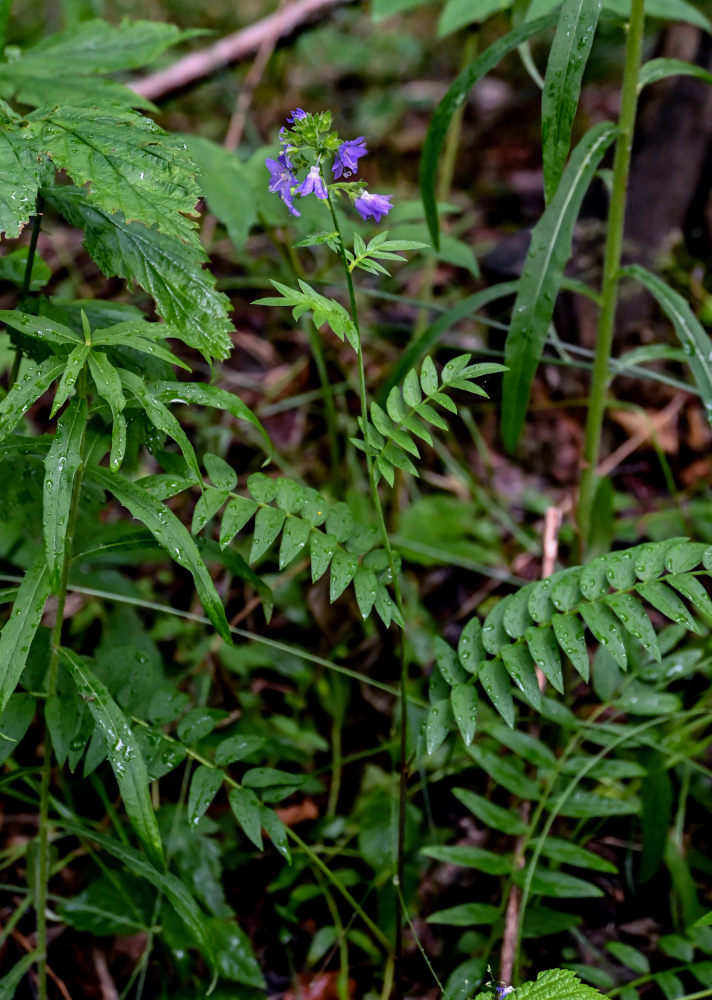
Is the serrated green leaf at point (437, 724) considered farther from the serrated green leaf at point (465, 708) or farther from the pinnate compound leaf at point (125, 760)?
the pinnate compound leaf at point (125, 760)

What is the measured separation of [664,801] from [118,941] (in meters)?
1.13

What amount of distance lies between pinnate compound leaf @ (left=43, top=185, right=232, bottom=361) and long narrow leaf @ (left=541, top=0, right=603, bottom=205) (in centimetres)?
61

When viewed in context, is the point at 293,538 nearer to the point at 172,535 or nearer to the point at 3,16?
the point at 172,535

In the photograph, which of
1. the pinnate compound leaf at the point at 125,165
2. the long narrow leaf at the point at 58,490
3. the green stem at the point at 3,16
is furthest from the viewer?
the green stem at the point at 3,16

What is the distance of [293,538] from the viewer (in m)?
1.22

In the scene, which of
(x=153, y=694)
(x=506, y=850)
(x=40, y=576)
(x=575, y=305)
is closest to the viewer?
(x=40, y=576)

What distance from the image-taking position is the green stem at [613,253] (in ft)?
4.98

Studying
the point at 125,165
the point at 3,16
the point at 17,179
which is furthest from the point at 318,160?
the point at 3,16

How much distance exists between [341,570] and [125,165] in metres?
0.67

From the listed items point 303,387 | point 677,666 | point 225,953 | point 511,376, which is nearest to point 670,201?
point 303,387

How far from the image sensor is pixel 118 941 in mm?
1647

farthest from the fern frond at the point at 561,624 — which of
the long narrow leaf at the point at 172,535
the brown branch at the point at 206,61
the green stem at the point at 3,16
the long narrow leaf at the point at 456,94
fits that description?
the brown branch at the point at 206,61

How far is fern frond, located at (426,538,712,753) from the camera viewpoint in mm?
1243

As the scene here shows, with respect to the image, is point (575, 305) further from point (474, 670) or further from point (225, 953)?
point (225, 953)
